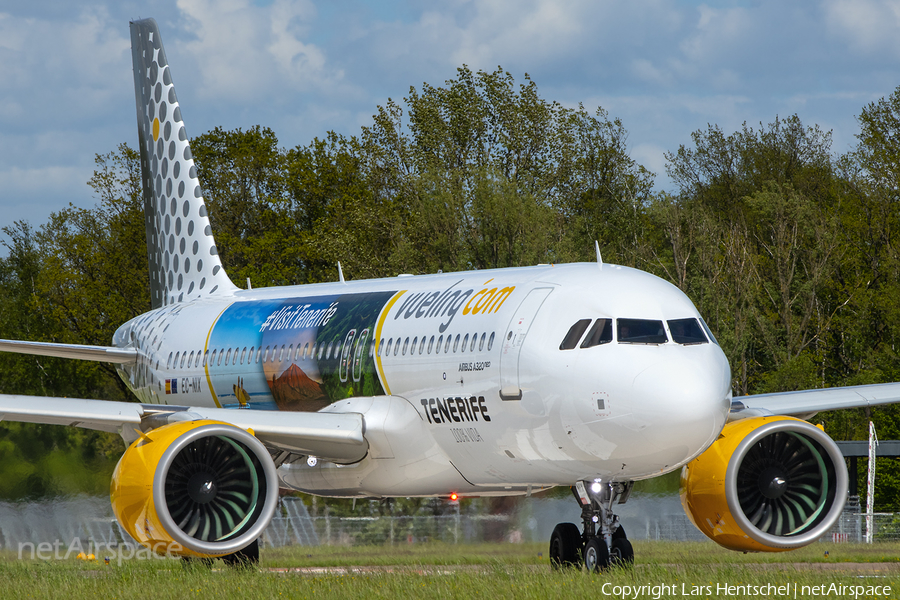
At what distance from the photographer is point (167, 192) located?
930 inches

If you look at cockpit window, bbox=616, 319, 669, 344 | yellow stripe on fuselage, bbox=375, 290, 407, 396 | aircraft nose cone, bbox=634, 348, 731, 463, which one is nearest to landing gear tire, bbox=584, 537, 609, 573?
aircraft nose cone, bbox=634, 348, 731, 463

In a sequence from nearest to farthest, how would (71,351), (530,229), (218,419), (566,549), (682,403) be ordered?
(682,403) → (566,549) → (218,419) → (71,351) → (530,229)

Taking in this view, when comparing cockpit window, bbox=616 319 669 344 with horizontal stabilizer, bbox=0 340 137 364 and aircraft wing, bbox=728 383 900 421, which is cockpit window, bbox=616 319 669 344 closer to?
aircraft wing, bbox=728 383 900 421

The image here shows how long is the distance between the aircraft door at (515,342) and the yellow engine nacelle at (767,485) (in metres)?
2.64

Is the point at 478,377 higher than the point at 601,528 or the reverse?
higher

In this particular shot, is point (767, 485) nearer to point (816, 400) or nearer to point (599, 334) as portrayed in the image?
point (816, 400)

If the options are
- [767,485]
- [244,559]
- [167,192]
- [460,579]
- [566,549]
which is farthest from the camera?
[167,192]

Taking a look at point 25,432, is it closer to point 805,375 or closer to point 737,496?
point 737,496

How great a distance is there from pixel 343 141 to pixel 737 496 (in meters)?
46.2

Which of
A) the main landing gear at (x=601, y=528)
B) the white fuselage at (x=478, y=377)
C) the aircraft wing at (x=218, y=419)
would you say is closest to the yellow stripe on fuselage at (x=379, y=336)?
the white fuselage at (x=478, y=377)

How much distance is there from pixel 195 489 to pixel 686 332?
5.70 m

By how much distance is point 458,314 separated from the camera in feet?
47.9

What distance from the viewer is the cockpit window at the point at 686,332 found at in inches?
485

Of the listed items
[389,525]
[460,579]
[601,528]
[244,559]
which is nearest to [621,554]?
[601,528]
